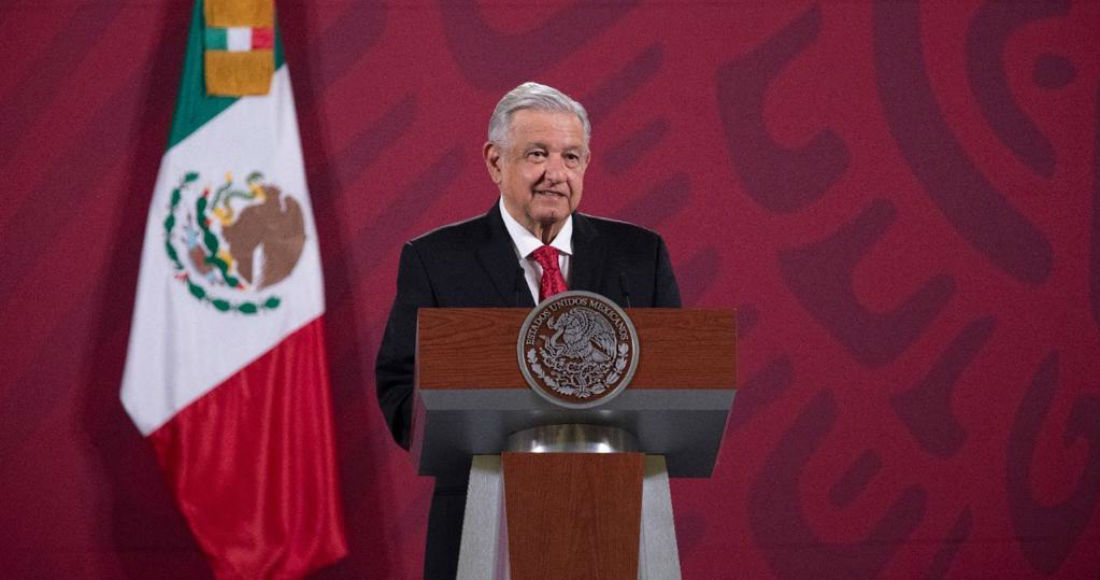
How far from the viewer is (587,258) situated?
92.3 inches

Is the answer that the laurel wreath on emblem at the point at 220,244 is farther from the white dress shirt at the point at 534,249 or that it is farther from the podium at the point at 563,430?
the podium at the point at 563,430

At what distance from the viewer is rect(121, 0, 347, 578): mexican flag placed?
4027mm

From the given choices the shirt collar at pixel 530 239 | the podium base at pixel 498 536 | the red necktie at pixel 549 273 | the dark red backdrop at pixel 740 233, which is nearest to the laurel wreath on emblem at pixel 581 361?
the podium base at pixel 498 536

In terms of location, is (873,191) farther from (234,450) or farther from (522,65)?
(234,450)

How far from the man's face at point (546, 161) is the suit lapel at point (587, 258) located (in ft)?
0.16

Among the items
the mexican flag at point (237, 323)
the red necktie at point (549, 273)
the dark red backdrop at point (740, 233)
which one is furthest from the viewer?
the dark red backdrop at point (740, 233)

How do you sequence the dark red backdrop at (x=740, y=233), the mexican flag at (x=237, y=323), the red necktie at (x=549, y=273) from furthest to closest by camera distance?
the dark red backdrop at (x=740, y=233), the mexican flag at (x=237, y=323), the red necktie at (x=549, y=273)

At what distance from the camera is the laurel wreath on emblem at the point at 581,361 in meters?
1.80

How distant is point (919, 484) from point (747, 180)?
1.04m

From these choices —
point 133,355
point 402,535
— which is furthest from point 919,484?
point 133,355

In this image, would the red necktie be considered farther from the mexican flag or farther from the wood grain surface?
the mexican flag

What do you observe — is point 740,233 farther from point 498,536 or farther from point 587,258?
point 498,536

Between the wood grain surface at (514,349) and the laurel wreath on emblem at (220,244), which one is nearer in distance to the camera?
the wood grain surface at (514,349)

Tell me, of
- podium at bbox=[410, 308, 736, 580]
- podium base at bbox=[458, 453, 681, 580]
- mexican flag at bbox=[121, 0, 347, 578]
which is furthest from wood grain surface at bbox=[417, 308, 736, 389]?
mexican flag at bbox=[121, 0, 347, 578]
